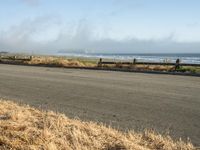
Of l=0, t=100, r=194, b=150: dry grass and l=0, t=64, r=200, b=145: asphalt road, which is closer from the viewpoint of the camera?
l=0, t=100, r=194, b=150: dry grass

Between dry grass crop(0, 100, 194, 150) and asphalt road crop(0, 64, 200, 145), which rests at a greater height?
dry grass crop(0, 100, 194, 150)

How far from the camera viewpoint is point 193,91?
1653 cm

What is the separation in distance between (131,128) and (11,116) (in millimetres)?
2527

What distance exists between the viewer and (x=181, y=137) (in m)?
8.69

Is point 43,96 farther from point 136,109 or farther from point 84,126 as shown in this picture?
point 84,126

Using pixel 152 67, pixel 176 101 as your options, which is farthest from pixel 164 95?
pixel 152 67

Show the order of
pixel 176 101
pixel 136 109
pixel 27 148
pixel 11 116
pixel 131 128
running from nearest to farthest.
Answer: pixel 27 148
pixel 11 116
pixel 131 128
pixel 136 109
pixel 176 101

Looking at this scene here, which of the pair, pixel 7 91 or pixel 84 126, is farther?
pixel 7 91

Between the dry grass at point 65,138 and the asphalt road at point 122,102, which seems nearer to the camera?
the dry grass at point 65,138

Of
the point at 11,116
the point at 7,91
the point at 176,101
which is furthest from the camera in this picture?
the point at 7,91

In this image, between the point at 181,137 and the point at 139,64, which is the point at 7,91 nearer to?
the point at 181,137

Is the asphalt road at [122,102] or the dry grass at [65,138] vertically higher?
the dry grass at [65,138]

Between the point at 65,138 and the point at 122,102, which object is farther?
the point at 122,102

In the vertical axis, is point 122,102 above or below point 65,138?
Answer: below
